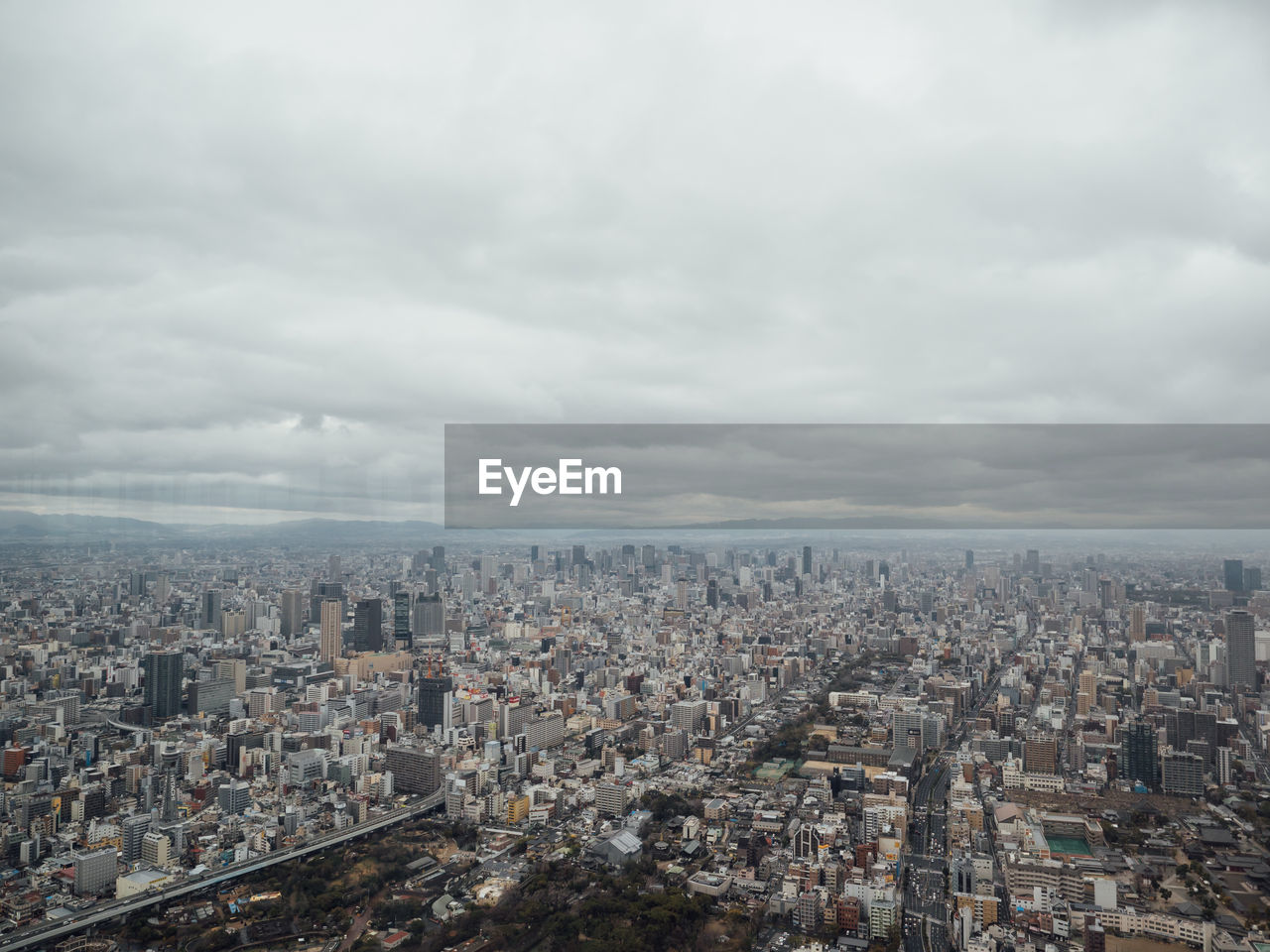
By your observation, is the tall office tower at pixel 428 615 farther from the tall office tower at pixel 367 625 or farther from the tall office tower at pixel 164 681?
the tall office tower at pixel 164 681

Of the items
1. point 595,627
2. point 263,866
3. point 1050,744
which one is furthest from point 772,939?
point 595,627

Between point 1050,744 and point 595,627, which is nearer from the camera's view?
point 1050,744

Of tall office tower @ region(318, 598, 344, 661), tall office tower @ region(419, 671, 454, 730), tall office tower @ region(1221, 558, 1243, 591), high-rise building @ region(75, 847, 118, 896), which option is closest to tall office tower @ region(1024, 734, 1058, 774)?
tall office tower @ region(1221, 558, 1243, 591)

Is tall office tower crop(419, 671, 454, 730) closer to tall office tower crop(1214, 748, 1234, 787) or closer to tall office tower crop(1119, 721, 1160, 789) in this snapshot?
tall office tower crop(1119, 721, 1160, 789)

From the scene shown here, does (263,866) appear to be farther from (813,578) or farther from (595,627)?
(813,578)

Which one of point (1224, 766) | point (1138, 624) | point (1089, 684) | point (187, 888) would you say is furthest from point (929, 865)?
point (1138, 624)

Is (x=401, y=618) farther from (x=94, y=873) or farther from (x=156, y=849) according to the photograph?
(x=94, y=873)
